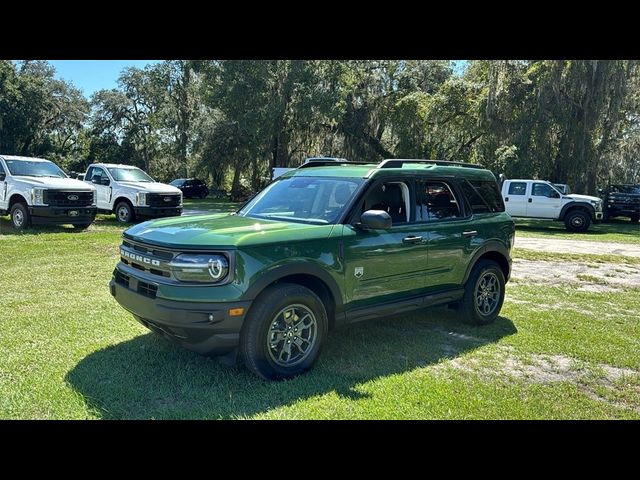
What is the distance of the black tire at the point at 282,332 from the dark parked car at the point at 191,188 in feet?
101

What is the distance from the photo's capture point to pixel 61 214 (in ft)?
44.1

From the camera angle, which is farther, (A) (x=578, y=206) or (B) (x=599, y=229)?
(B) (x=599, y=229)

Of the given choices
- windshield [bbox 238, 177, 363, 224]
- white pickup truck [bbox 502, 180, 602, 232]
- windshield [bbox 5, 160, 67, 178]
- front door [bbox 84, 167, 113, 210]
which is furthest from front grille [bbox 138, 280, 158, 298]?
white pickup truck [bbox 502, 180, 602, 232]

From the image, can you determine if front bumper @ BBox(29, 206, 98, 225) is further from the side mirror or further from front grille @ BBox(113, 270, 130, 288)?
the side mirror

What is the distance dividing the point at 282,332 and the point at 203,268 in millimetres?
894

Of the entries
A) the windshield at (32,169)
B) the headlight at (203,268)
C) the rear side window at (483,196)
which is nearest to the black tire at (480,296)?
the rear side window at (483,196)

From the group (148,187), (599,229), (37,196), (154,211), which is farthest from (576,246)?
(37,196)

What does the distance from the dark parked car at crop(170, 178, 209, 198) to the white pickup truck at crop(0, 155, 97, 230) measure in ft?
63.7

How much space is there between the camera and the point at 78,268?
8672 millimetres

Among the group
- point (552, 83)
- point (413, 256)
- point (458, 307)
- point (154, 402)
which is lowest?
point (154, 402)

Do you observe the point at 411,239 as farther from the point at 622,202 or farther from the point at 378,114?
the point at 378,114
